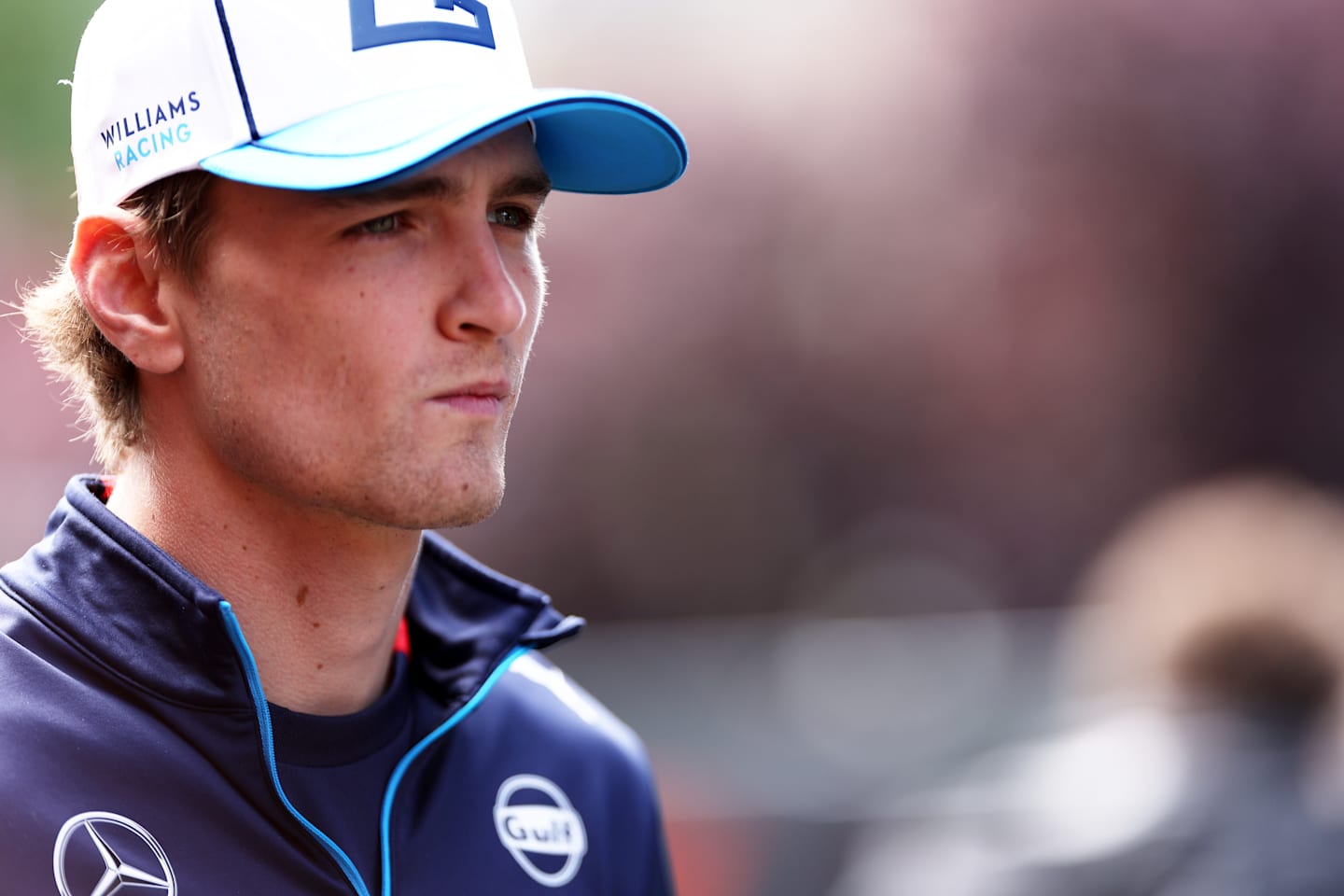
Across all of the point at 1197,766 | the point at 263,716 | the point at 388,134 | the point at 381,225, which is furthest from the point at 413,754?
the point at 1197,766

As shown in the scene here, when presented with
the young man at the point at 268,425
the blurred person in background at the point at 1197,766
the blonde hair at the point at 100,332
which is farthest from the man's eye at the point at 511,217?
the blurred person in background at the point at 1197,766

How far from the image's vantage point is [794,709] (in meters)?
6.57

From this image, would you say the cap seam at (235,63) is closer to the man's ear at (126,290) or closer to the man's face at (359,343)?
the man's face at (359,343)

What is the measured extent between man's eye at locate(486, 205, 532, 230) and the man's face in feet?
0.32

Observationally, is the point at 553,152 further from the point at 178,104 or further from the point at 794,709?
the point at 794,709

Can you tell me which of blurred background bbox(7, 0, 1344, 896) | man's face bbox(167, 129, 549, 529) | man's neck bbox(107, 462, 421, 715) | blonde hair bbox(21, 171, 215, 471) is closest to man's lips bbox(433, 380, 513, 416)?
man's face bbox(167, 129, 549, 529)

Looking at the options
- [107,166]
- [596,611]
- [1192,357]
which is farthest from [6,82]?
[107,166]

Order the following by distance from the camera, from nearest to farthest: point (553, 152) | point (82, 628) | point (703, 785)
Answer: point (82, 628) < point (553, 152) < point (703, 785)

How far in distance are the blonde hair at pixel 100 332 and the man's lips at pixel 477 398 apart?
0.35 m

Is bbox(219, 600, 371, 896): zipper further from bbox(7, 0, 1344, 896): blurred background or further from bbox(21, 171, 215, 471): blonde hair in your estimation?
bbox(7, 0, 1344, 896): blurred background

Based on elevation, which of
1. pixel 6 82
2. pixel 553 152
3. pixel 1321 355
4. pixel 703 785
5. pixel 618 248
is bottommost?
pixel 703 785

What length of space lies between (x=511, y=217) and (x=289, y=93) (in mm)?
338

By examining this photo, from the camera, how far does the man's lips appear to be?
5.74 ft

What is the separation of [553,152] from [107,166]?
0.58 m
